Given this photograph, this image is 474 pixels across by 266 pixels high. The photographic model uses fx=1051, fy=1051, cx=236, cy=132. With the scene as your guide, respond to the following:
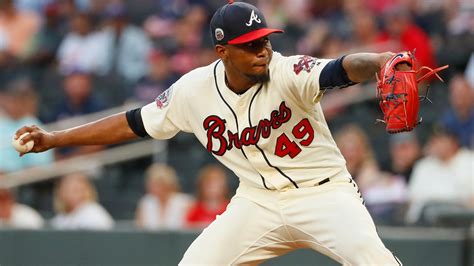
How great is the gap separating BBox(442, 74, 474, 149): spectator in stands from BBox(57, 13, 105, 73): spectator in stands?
Result: 459 cm

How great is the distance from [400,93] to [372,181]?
4.25 metres

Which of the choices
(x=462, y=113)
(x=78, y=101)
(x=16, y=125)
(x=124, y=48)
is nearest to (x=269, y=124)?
(x=462, y=113)

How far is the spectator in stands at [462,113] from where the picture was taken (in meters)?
9.19

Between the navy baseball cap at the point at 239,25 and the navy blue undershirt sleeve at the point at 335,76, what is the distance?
14.4 inches

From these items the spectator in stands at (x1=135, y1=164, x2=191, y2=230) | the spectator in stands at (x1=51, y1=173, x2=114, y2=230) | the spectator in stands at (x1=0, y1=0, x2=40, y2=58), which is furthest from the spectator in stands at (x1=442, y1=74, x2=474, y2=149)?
the spectator in stands at (x1=0, y1=0, x2=40, y2=58)

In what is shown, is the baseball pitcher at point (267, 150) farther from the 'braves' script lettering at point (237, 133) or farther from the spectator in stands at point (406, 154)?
the spectator in stands at point (406, 154)

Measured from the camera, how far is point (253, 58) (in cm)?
534

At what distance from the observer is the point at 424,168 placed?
28.8 feet

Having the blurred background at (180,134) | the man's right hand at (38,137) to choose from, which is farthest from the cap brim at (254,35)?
the blurred background at (180,134)

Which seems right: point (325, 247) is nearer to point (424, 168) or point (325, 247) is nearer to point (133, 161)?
point (424, 168)

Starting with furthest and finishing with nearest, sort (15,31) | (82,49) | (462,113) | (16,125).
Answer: (15,31), (82,49), (16,125), (462,113)

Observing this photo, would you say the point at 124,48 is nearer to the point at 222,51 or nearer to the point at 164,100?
the point at 164,100

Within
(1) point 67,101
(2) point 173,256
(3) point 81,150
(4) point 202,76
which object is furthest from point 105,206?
(4) point 202,76

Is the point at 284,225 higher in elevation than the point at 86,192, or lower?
lower
